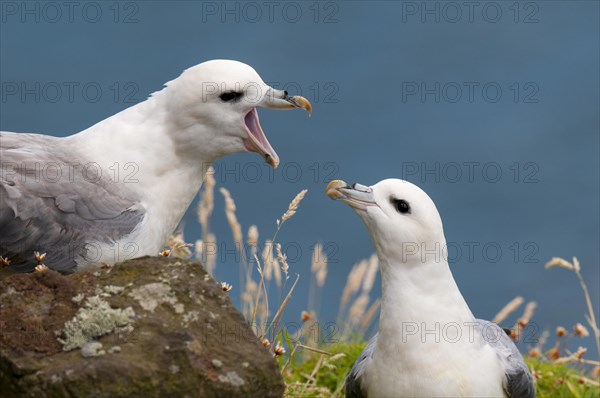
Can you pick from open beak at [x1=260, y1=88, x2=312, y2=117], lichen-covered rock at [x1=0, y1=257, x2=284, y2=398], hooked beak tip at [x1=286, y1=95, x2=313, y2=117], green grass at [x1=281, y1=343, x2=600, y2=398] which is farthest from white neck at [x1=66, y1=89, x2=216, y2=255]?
green grass at [x1=281, y1=343, x2=600, y2=398]

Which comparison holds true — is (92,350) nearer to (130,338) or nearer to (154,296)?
(130,338)

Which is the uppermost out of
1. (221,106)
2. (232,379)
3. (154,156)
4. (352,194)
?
(221,106)

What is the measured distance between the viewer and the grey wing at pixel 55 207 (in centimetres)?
570

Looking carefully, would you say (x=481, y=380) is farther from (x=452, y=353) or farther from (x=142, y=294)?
(x=142, y=294)

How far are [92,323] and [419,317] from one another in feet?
6.34

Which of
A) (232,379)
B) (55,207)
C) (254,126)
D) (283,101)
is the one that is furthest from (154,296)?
(283,101)

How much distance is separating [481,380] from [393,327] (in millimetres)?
574

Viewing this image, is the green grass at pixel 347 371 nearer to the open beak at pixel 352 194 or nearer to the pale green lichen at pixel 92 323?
the open beak at pixel 352 194

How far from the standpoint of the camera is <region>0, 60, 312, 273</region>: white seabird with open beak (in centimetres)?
574

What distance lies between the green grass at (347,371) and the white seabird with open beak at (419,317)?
6.17ft

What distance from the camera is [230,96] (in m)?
6.10

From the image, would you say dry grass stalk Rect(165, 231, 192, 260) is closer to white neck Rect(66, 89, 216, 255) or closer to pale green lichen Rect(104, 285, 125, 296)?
white neck Rect(66, 89, 216, 255)

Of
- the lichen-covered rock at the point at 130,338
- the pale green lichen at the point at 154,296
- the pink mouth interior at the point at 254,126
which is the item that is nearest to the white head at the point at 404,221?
the pink mouth interior at the point at 254,126

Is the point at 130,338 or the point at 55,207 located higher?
the point at 55,207
